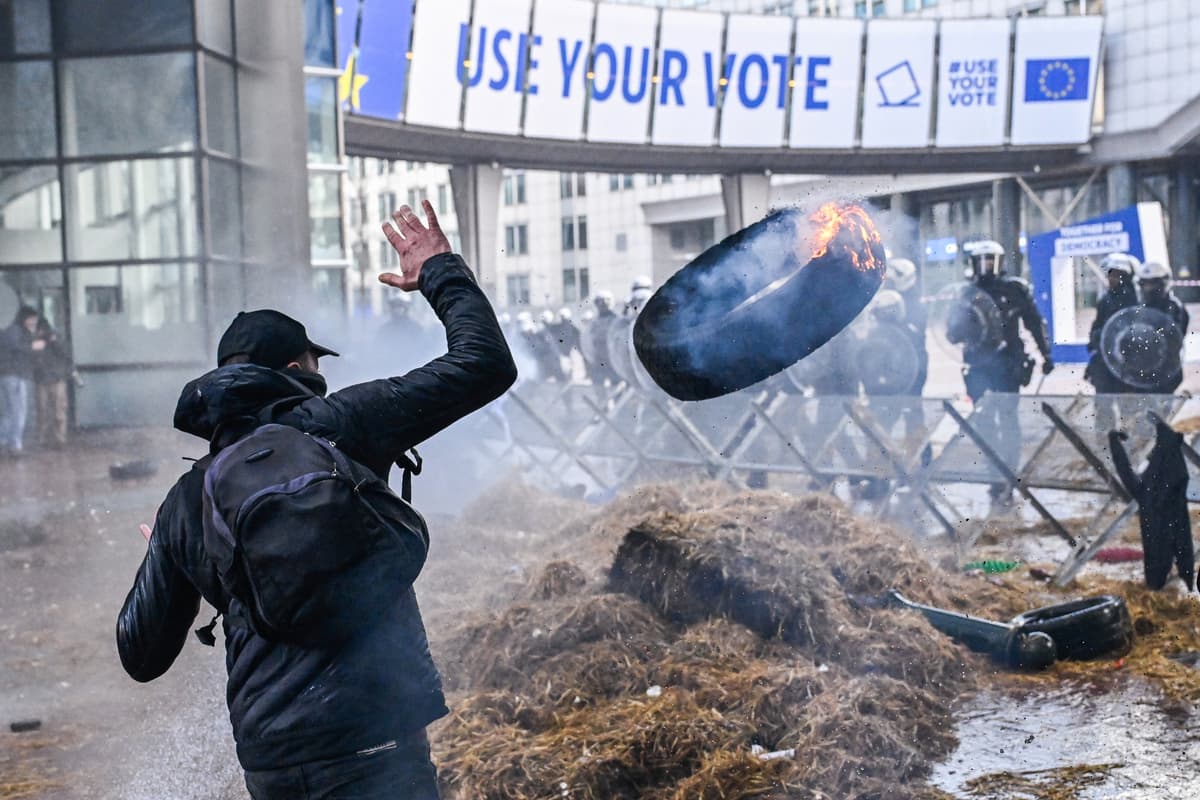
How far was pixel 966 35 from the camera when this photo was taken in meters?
26.7

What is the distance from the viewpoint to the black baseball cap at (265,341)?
Answer: 113 inches

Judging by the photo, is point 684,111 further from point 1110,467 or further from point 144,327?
point 1110,467

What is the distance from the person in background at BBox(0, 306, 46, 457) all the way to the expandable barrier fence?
471 cm

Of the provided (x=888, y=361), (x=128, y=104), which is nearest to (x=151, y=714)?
(x=888, y=361)

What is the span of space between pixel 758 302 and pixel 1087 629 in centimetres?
379

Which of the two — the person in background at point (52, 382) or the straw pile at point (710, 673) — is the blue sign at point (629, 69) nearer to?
the person in background at point (52, 382)

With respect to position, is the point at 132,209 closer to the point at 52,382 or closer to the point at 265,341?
the point at 52,382

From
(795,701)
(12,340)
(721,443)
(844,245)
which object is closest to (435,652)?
(795,701)

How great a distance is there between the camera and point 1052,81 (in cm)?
2778

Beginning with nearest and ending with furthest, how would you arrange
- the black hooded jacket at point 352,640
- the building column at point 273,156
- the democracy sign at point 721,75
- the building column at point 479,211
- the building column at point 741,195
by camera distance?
the black hooded jacket at point 352,640
the building column at point 273,156
the democracy sign at point 721,75
the building column at point 479,211
the building column at point 741,195

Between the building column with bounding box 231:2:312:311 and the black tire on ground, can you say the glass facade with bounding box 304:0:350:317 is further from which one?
the black tire on ground

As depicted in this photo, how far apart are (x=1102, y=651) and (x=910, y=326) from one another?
609cm

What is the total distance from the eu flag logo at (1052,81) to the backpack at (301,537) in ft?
90.7

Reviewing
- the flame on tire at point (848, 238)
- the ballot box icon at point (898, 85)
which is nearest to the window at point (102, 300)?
the flame on tire at point (848, 238)
